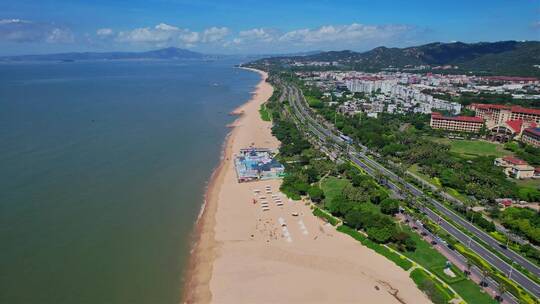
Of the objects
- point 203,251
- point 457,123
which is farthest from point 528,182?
point 203,251

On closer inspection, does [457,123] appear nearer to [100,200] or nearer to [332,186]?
[332,186]

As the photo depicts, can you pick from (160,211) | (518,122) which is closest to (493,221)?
(160,211)

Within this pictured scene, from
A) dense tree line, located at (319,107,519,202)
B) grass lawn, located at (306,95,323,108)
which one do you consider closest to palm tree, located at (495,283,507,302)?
dense tree line, located at (319,107,519,202)

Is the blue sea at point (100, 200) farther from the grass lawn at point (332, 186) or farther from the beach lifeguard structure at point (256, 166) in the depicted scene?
the grass lawn at point (332, 186)

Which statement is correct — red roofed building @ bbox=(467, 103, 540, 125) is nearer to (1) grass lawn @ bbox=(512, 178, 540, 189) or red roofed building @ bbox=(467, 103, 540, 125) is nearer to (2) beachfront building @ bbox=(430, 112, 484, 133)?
(2) beachfront building @ bbox=(430, 112, 484, 133)

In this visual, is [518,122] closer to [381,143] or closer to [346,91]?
[381,143]

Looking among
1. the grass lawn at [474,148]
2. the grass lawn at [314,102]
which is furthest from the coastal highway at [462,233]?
the grass lawn at [314,102]
